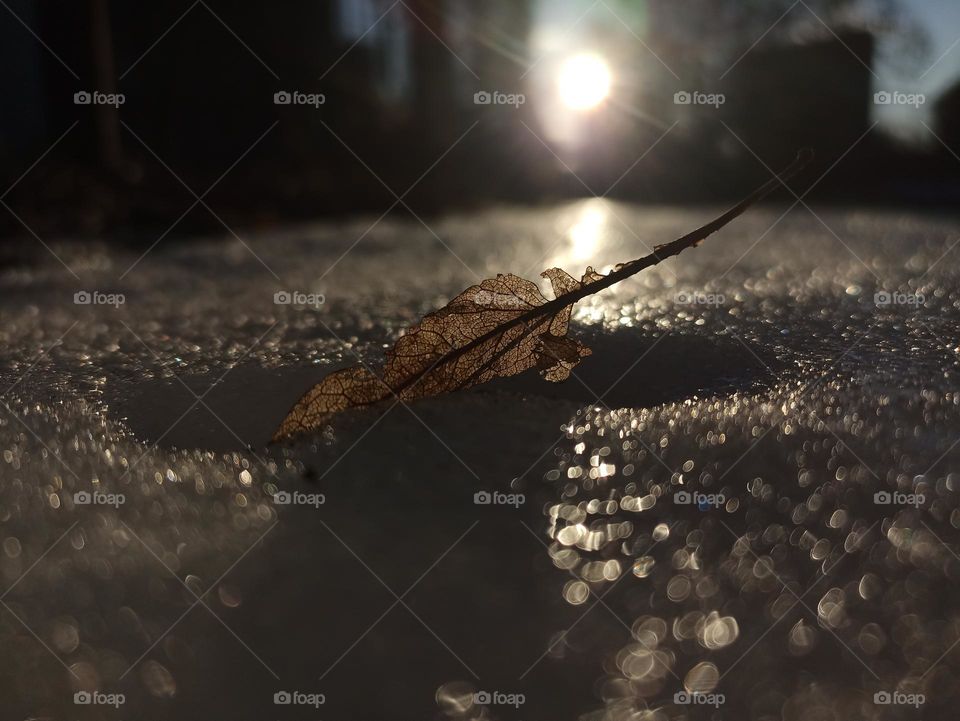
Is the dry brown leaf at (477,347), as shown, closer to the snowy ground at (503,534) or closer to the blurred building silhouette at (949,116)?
the snowy ground at (503,534)

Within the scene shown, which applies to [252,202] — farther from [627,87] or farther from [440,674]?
[440,674]

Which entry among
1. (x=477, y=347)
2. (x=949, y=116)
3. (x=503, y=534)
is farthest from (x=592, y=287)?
(x=949, y=116)

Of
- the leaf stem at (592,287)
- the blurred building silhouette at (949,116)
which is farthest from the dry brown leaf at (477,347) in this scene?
the blurred building silhouette at (949,116)

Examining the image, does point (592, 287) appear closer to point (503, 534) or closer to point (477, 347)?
point (477, 347)

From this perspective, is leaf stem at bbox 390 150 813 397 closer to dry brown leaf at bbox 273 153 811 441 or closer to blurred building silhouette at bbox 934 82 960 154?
dry brown leaf at bbox 273 153 811 441

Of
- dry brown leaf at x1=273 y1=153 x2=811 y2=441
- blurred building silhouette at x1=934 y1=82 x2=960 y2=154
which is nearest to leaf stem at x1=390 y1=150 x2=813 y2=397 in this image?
dry brown leaf at x1=273 y1=153 x2=811 y2=441

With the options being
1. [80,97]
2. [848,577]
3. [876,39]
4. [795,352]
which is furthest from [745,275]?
[876,39]
